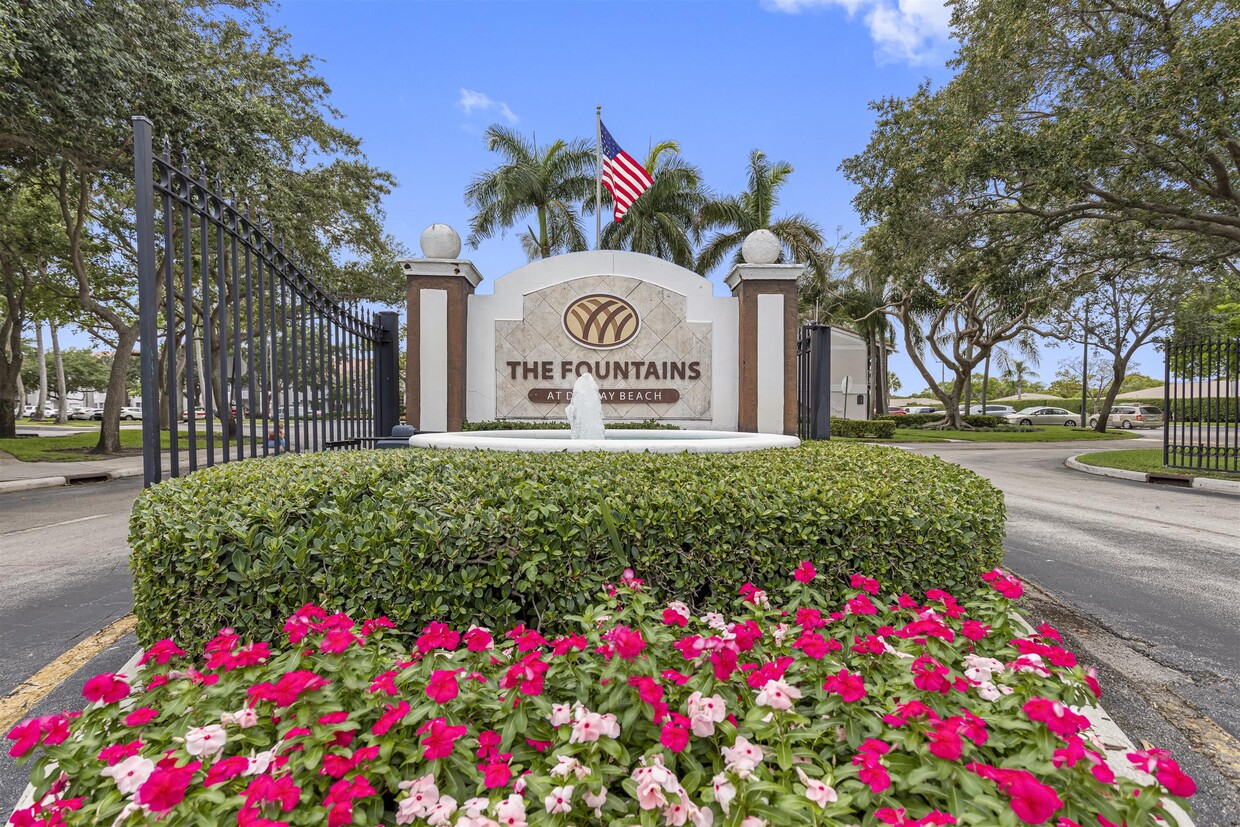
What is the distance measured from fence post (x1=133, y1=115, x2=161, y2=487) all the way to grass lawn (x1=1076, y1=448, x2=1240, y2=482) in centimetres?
1484

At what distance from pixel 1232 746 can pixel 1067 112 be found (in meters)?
11.8

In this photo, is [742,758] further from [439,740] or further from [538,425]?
[538,425]

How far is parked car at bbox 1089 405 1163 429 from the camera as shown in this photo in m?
37.8

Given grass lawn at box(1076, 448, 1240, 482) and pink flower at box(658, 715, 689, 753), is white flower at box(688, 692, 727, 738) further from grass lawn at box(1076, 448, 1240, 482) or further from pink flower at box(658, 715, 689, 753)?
grass lawn at box(1076, 448, 1240, 482)

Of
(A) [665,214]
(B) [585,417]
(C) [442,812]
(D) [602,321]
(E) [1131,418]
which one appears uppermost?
(A) [665,214]

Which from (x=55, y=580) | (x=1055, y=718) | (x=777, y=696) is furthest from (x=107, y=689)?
(x=55, y=580)

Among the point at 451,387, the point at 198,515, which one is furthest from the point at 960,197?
the point at 198,515

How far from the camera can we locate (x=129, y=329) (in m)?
15.8

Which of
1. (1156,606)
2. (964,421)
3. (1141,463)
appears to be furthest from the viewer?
(964,421)

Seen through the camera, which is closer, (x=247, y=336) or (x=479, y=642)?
(x=479, y=642)

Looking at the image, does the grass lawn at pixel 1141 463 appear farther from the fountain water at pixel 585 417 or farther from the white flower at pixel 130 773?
the white flower at pixel 130 773

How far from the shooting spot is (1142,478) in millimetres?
10969

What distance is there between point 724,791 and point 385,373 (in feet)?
27.9

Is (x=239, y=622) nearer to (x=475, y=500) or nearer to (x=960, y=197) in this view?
(x=475, y=500)
